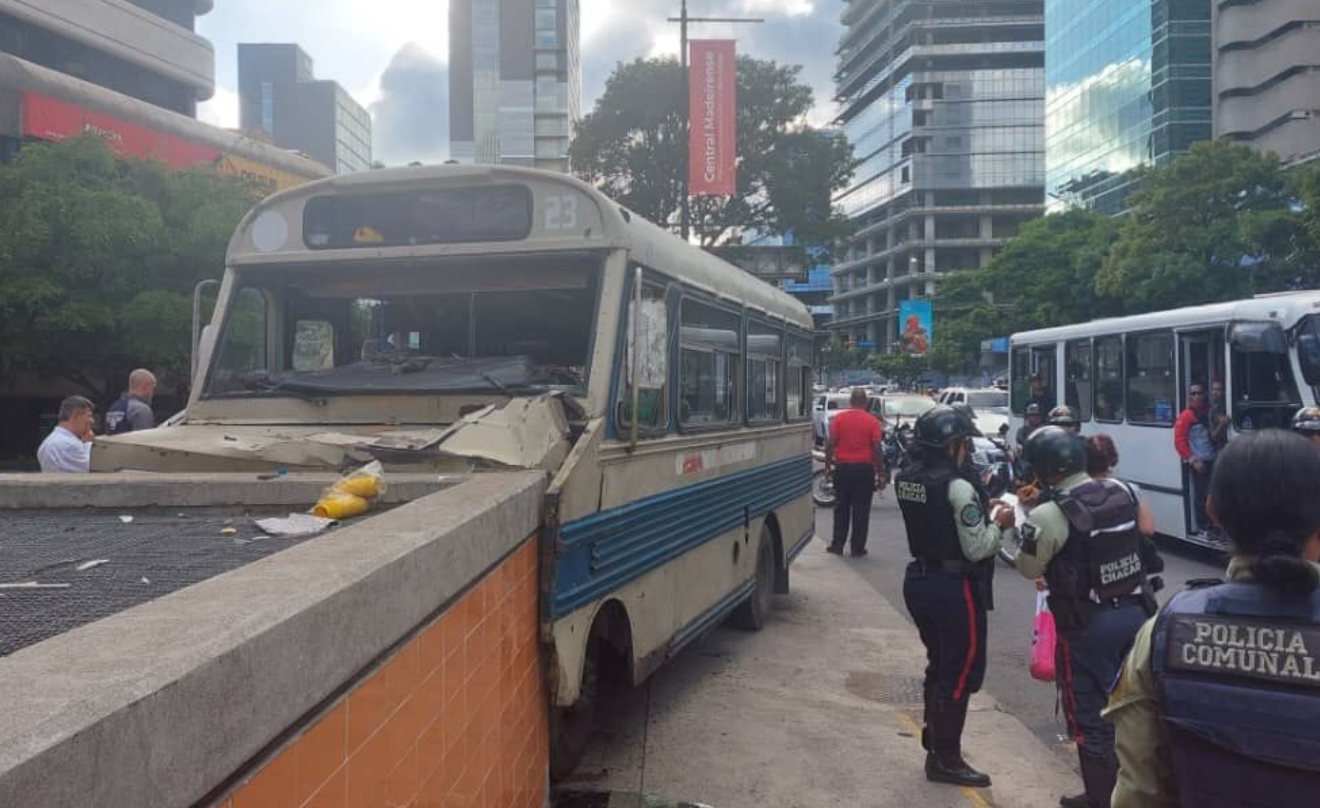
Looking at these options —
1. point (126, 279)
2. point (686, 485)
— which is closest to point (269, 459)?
point (686, 485)

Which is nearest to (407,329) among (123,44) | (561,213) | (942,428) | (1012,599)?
(561,213)

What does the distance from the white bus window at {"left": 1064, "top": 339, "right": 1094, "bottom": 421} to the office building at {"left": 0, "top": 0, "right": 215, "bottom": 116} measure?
32.1m

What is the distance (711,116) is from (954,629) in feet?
60.6

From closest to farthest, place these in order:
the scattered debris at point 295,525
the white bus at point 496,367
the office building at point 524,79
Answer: the scattered debris at point 295,525, the white bus at point 496,367, the office building at point 524,79

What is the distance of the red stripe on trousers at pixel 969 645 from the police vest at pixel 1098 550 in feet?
2.15

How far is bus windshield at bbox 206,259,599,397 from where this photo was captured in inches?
218

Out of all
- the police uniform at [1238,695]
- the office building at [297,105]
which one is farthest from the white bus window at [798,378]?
the office building at [297,105]

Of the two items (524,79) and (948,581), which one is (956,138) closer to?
(524,79)

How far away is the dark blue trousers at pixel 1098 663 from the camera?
452cm

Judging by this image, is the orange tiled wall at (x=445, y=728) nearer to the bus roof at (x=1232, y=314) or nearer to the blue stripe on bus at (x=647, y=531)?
the blue stripe on bus at (x=647, y=531)

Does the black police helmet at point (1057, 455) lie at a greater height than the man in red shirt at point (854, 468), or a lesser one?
greater

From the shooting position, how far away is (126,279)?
19.5 meters

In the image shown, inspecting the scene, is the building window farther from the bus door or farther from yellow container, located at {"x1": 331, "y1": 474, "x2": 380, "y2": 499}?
yellow container, located at {"x1": 331, "y1": 474, "x2": 380, "y2": 499}

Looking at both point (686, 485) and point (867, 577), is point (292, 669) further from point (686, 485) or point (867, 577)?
point (867, 577)
